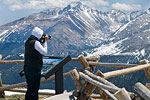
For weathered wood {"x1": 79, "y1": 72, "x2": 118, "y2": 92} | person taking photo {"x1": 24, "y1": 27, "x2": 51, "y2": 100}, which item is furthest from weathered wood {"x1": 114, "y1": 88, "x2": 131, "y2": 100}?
person taking photo {"x1": 24, "y1": 27, "x2": 51, "y2": 100}

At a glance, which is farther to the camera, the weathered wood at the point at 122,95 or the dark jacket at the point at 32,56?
the dark jacket at the point at 32,56

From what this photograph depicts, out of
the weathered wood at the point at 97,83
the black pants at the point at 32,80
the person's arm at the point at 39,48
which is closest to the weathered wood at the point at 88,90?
the weathered wood at the point at 97,83

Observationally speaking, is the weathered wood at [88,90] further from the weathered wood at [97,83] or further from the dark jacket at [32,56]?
the dark jacket at [32,56]

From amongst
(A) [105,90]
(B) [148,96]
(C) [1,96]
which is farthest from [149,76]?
(C) [1,96]

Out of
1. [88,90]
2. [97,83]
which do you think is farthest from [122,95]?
[88,90]

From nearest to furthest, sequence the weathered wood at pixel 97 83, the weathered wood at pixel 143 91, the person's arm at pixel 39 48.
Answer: the weathered wood at pixel 143 91 → the weathered wood at pixel 97 83 → the person's arm at pixel 39 48

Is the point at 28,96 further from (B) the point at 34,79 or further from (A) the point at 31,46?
(A) the point at 31,46

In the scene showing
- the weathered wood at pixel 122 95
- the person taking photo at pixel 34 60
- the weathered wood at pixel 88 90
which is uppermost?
the person taking photo at pixel 34 60

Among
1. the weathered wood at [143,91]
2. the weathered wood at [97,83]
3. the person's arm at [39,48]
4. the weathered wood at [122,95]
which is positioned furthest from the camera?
the person's arm at [39,48]

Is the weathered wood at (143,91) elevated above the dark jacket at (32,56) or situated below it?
below

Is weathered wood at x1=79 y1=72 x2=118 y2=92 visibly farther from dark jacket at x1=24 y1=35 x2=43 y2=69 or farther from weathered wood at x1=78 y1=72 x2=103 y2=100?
dark jacket at x1=24 y1=35 x2=43 y2=69

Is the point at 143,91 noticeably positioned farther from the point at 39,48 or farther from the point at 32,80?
the point at 32,80

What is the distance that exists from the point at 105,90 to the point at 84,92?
56 centimetres

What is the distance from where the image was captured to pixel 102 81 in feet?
22.1
